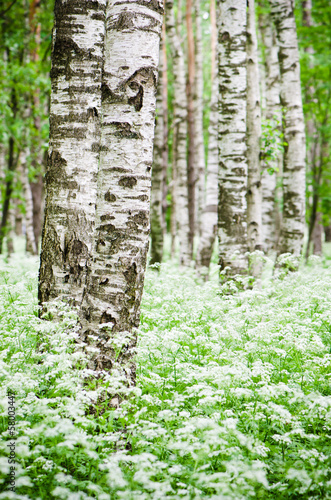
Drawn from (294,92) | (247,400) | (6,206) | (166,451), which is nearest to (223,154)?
(294,92)

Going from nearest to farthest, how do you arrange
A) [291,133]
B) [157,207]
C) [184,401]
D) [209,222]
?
[184,401]
[291,133]
[209,222]
[157,207]

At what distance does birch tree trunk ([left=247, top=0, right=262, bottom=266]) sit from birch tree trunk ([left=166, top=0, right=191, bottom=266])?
397 centimetres

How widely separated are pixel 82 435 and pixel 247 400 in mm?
1653

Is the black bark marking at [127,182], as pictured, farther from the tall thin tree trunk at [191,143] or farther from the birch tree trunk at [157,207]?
the tall thin tree trunk at [191,143]

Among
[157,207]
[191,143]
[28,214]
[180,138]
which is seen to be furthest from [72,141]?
[191,143]

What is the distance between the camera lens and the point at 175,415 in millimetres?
2545

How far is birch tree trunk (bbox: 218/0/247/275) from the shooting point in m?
6.12

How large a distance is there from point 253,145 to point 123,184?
4.73 meters

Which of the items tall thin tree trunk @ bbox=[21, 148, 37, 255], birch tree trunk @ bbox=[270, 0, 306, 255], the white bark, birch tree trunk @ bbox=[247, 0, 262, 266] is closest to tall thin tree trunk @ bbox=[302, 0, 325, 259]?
the white bark

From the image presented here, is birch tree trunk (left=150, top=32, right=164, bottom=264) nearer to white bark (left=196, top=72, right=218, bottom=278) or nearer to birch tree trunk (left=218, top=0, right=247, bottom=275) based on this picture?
white bark (left=196, top=72, right=218, bottom=278)

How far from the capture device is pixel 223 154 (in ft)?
20.4

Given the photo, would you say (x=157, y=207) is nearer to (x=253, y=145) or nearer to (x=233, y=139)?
(x=253, y=145)

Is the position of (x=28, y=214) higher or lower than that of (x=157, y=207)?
lower

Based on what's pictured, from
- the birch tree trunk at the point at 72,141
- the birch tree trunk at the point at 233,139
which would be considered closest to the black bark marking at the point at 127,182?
the birch tree trunk at the point at 72,141
